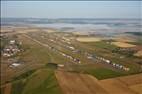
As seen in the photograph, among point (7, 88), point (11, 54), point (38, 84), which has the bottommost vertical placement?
point (7, 88)

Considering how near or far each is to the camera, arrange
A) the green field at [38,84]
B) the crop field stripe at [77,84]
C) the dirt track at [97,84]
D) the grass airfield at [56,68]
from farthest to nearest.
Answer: the grass airfield at [56,68], the green field at [38,84], the crop field stripe at [77,84], the dirt track at [97,84]

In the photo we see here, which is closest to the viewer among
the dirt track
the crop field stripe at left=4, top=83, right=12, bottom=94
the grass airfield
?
the dirt track

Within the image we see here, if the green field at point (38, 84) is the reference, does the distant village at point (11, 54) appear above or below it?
above

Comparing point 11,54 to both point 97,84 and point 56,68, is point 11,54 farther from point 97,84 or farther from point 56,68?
point 97,84

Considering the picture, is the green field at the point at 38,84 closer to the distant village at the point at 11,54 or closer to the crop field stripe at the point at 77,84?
the crop field stripe at the point at 77,84

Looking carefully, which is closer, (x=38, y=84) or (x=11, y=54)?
(x=38, y=84)

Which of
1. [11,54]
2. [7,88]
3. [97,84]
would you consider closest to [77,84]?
[97,84]

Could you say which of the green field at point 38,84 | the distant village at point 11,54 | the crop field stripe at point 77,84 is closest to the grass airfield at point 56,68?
the green field at point 38,84

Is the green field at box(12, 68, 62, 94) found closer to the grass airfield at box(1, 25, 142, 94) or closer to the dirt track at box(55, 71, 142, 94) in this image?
the grass airfield at box(1, 25, 142, 94)

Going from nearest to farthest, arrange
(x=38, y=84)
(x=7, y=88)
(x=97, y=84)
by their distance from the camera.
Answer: (x=97, y=84), (x=38, y=84), (x=7, y=88)

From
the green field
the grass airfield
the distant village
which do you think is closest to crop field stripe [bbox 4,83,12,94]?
the grass airfield
